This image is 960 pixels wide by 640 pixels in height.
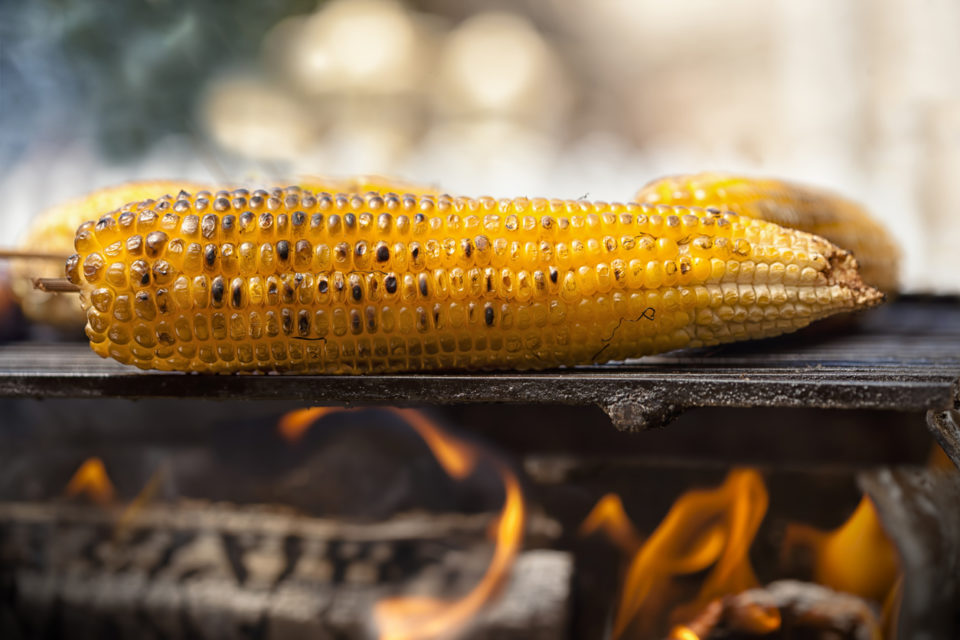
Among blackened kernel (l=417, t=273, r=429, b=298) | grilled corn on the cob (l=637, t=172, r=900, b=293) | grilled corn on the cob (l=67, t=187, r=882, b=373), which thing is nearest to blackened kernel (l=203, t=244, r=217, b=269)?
grilled corn on the cob (l=67, t=187, r=882, b=373)

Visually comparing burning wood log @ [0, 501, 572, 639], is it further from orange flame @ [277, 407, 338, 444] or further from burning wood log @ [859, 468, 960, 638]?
burning wood log @ [859, 468, 960, 638]

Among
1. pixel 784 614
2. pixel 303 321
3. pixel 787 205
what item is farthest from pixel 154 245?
pixel 784 614

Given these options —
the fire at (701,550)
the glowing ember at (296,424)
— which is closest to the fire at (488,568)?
the glowing ember at (296,424)

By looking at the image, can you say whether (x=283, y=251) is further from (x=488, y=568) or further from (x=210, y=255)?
(x=488, y=568)

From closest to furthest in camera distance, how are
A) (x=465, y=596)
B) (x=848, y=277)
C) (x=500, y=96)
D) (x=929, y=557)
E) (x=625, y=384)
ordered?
(x=625, y=384) < (x=848, y=277) < (x=929, y=557) < (x=465, y=596) < (x=500, y=96)

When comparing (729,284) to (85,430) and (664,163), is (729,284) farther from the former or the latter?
(85,430)

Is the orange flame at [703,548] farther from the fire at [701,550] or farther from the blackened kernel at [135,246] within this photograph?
the blackened kernel at [135,246]

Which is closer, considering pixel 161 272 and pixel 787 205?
pixel 161 272
